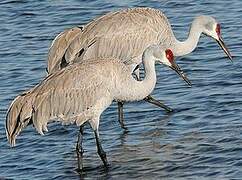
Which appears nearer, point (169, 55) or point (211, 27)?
point (169, 55)

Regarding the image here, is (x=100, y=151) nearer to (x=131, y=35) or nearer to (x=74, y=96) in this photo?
(x=74, y=96)

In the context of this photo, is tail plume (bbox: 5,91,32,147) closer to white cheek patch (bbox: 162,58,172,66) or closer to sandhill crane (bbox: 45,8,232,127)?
white cheek patch (bbox: 162,58,172,66)

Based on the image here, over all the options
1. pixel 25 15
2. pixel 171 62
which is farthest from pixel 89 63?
pixel 25 15

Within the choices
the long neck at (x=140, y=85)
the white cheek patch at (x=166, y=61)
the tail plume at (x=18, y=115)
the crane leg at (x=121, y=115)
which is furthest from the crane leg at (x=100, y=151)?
the crane leg at (x=121, y=115)

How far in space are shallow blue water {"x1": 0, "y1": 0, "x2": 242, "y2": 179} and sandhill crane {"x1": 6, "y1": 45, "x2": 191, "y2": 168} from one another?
463mm

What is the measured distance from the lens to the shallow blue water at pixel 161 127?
11.9 m

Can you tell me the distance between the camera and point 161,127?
13336 millimetres

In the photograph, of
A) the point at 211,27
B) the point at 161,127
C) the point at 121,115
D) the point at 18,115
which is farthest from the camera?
the point at 211,27

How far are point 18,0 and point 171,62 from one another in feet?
27.0

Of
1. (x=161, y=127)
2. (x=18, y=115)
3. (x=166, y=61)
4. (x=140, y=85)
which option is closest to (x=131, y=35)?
(x=161, y=127)

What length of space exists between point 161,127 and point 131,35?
1350 millimetres

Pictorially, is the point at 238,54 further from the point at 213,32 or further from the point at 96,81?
the point at 96,81

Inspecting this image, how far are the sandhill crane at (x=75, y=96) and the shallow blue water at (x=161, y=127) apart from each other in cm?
46

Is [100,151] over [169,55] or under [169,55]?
under
